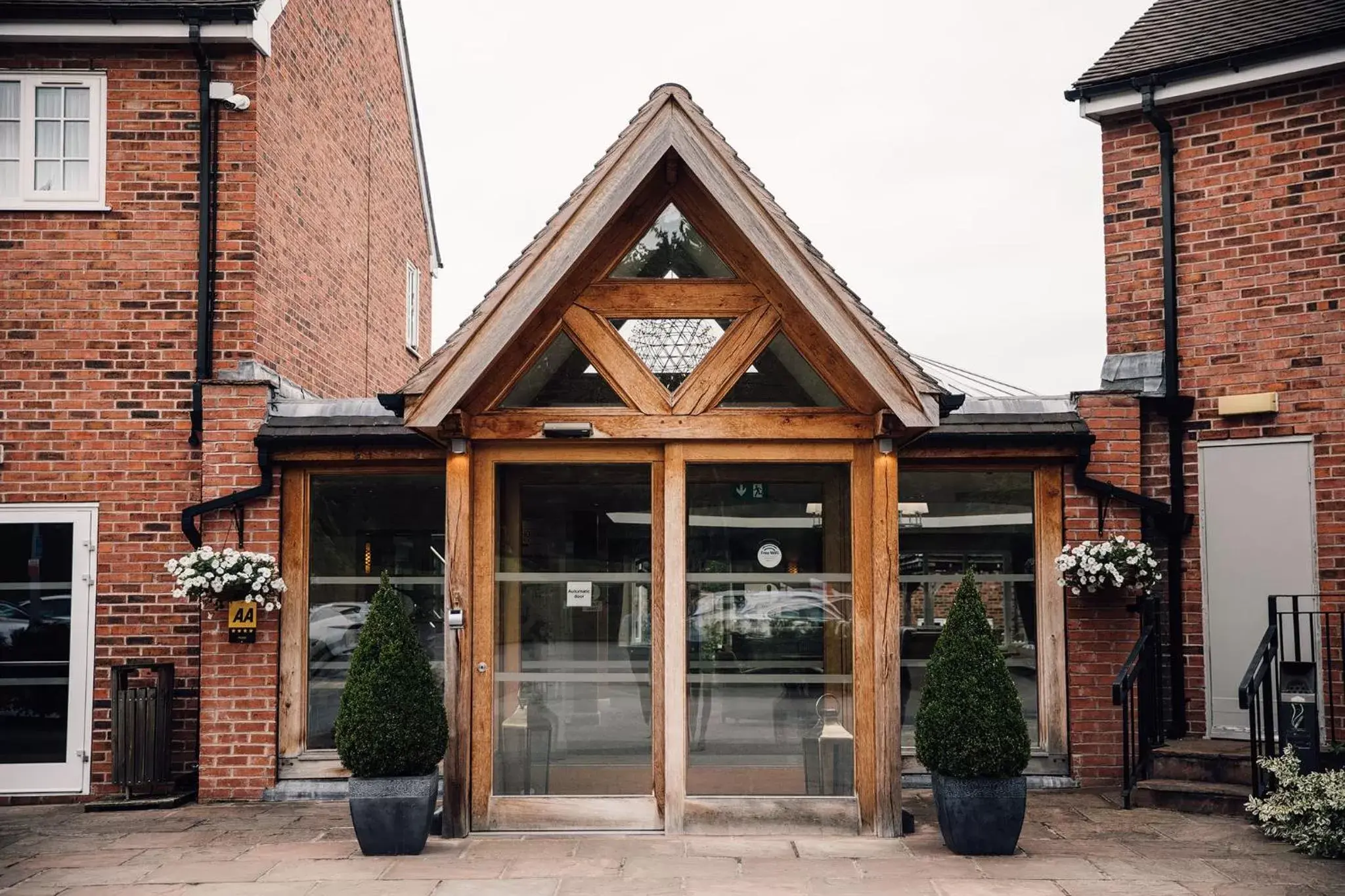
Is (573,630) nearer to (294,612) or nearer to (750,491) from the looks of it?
(750,491)

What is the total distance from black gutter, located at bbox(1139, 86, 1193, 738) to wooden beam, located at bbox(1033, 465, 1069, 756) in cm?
88

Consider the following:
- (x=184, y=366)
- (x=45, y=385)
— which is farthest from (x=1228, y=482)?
(x=45, y=385)

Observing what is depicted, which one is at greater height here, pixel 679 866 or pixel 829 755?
pixel 829 755

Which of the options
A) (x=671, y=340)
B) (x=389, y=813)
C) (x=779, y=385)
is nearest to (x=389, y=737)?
(x=389, y=813)

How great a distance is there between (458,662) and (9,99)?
605 cm

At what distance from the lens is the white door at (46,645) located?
916 cm

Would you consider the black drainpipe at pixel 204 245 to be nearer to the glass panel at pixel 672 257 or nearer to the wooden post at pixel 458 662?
the wooden post at pixel 458 662

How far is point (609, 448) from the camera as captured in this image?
780 cm

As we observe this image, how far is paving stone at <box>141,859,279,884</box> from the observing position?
21.9 ft

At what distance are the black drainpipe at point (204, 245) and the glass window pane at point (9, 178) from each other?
1.44 metres

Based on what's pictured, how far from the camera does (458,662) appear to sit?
24.8 feet

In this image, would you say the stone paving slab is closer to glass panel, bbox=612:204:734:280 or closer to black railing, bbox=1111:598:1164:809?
black railing, bbox=1111:598:1164:809

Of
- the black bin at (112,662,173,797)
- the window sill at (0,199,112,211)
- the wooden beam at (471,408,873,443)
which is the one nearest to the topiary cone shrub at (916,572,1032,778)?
the wooden beam at (471,408,873,443)

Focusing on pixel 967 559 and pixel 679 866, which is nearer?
pixel 679 866
